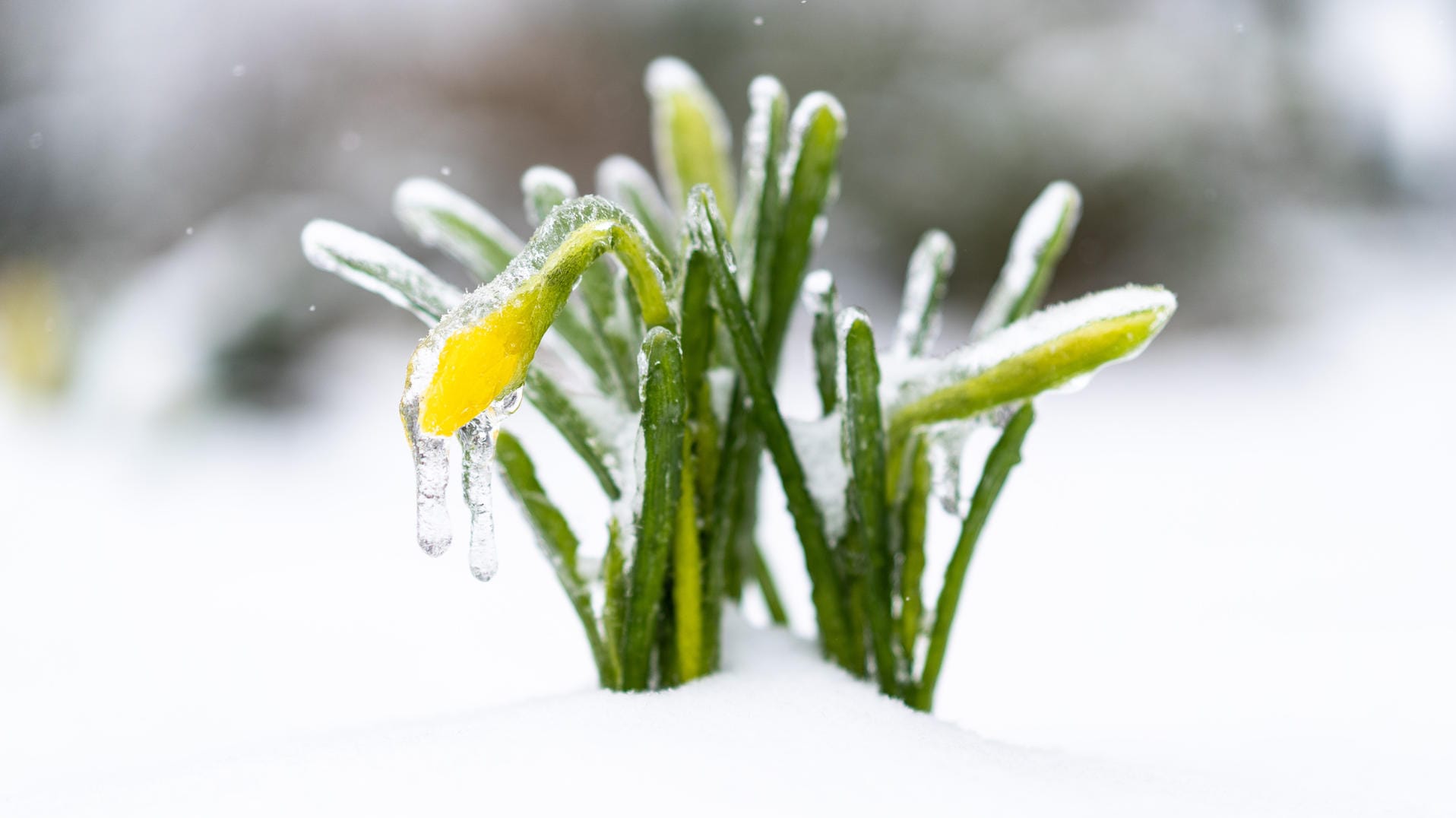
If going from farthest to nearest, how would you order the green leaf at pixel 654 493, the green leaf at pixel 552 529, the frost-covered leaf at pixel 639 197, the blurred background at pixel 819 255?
the blurred background at pixel 819 255
the frost-covered leaf at pixel 639 197
the green leaf at pixel 552 529
the green leaf at pixel 654 493

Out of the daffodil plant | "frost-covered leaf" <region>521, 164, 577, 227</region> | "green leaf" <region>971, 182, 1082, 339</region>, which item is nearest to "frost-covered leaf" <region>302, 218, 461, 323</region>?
the daffodil plant

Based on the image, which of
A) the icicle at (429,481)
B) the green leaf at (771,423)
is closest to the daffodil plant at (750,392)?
the green leaf at (771,423)

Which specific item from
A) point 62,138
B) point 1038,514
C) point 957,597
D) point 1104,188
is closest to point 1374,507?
point 1038,514

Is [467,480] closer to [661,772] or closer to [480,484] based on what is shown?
[480,484]

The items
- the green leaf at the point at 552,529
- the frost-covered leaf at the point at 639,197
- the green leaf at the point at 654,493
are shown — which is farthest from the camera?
the frost-covered leaf at the point at 639,197

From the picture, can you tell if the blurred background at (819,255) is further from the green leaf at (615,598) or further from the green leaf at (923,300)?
the green leaf at (615,598)

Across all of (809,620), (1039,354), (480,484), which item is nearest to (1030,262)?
(1039,354)

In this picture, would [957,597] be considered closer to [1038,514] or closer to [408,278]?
[408,278]
